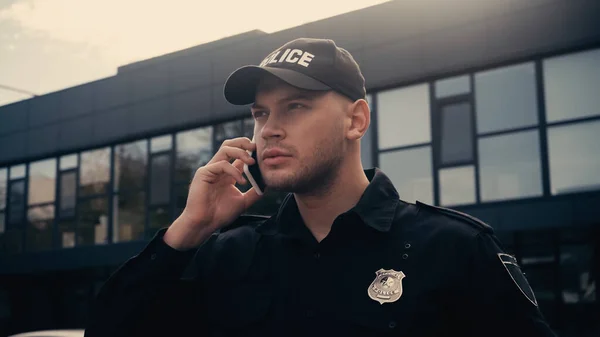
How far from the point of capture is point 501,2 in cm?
1295

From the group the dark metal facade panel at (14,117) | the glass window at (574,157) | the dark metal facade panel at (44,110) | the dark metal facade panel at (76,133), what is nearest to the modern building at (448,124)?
Result: the glass window at (574,157)

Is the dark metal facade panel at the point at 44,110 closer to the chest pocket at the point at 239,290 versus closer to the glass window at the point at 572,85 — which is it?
the glass window at the point at 572,85

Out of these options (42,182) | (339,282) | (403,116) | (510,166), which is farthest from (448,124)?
(42,182)

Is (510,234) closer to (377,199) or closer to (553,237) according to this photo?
(553,237)

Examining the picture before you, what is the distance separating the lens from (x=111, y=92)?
19281mm

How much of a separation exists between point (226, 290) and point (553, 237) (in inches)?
442

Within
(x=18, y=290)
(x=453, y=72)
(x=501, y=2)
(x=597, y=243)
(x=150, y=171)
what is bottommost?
(x=18, y=290)

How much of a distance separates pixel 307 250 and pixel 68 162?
63.3ft

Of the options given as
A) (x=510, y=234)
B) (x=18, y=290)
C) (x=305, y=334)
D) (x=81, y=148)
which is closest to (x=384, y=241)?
(x=305, y=334)

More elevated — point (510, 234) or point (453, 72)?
point (453, 72)

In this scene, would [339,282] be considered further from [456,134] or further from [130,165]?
[130,165]

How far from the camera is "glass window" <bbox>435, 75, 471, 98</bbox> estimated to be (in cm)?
1351

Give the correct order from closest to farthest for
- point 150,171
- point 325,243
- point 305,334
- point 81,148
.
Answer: point 305,334
point 325,243
point 150,171
point 81,148

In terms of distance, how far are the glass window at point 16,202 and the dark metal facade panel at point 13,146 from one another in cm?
82
